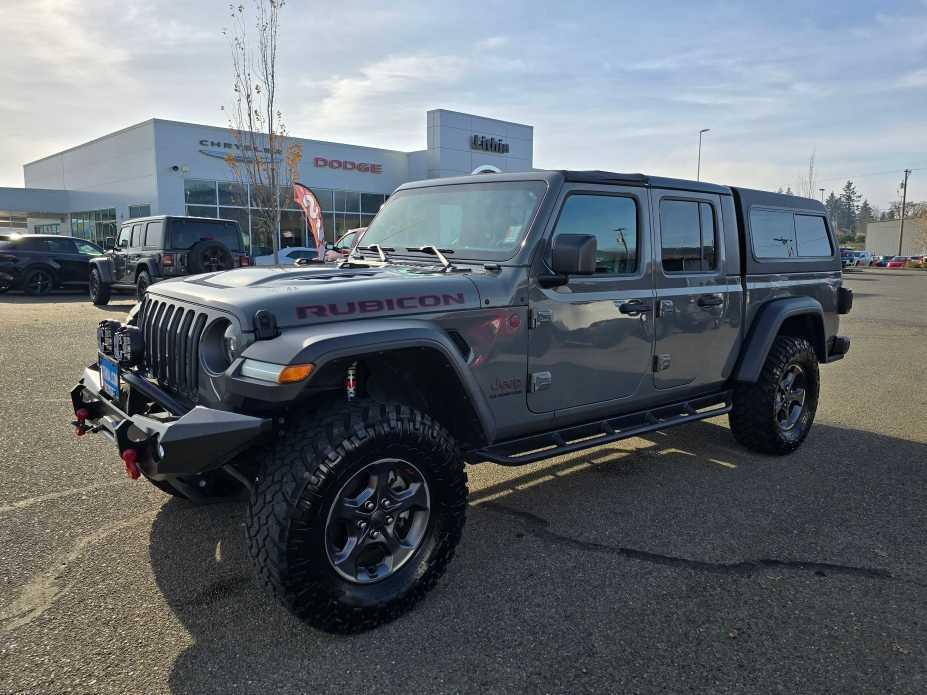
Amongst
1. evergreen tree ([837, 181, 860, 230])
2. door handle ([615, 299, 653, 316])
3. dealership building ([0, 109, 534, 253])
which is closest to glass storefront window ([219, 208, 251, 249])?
dealership building ([0, 109, 534, 253])

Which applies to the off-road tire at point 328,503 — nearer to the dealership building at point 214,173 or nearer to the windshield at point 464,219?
the windshield at point 464,219

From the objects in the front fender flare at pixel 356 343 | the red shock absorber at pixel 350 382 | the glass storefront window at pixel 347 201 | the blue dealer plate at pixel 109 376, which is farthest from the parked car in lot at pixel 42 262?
the front fender flare at pixel 356 343

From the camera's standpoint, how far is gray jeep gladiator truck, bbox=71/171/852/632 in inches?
105

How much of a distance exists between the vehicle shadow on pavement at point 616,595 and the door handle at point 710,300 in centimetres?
120

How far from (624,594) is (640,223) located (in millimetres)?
2130

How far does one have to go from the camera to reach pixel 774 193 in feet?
17.3

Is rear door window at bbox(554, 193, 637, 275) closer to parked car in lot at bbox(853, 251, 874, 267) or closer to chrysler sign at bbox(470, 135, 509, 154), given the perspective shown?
chrysler sign at bbox(470, 135, 509, 154)

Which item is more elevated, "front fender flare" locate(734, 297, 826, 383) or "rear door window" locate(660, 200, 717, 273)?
"rear door window" locate(660, 200, 717, 273)

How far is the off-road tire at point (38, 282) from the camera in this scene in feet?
54.7

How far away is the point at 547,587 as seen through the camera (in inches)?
125

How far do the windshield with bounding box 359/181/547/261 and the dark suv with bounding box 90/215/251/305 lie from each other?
9880mm

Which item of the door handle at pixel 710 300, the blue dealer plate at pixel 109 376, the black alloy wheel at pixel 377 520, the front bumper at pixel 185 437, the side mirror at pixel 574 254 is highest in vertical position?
the side mirror at pixel 574 254

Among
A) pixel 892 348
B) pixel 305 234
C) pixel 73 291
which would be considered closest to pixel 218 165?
pixel 305 234

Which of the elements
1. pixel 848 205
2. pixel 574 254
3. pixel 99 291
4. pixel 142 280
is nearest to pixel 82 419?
pixel 574 254
